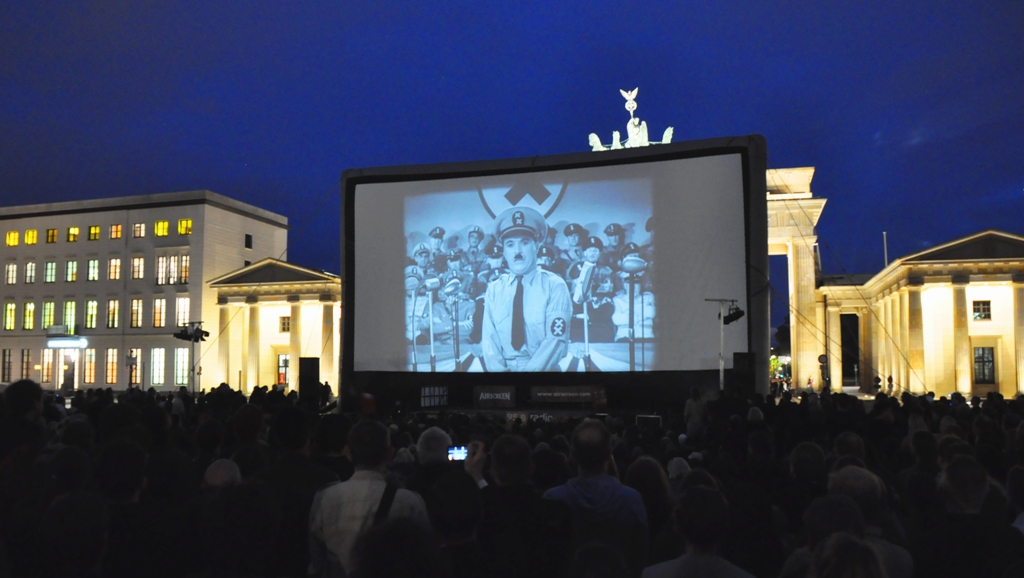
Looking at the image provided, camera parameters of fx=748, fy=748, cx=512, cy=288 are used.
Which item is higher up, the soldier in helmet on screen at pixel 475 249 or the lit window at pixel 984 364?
the soldier in helmet on screen at pixel 475 249

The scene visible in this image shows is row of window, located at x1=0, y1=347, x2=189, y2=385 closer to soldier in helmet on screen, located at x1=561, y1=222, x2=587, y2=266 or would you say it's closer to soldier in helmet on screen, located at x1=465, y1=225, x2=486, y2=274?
soldier in helmet on screen, located at x1=465, y1=225, x2=486, y2=274

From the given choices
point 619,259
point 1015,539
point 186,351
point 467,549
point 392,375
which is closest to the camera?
point 467,549

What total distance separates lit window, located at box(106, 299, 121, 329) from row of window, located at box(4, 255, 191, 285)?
1537mm

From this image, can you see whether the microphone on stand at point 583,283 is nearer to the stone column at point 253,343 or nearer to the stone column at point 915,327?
the stone column at point 915,327

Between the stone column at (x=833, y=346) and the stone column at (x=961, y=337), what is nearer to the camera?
the stone column at (x=961, y=337)

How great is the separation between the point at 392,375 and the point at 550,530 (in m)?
20.1

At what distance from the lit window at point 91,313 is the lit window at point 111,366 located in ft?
7.18

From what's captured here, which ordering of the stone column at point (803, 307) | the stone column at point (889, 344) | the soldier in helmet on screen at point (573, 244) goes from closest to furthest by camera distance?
the soldier in helmet on screen at point (573, 244)
the stone column at point (803, 307)
the stone column at point (889, 344)

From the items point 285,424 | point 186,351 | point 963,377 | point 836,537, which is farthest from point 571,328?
point 186,351

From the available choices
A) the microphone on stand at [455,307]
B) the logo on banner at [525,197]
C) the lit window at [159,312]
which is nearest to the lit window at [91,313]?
the lit window at [159,312]

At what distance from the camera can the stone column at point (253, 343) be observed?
143ft

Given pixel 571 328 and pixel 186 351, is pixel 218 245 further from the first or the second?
pixel 571 328

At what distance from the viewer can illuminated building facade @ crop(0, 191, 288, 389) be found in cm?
4631

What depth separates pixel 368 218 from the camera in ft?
76.2
